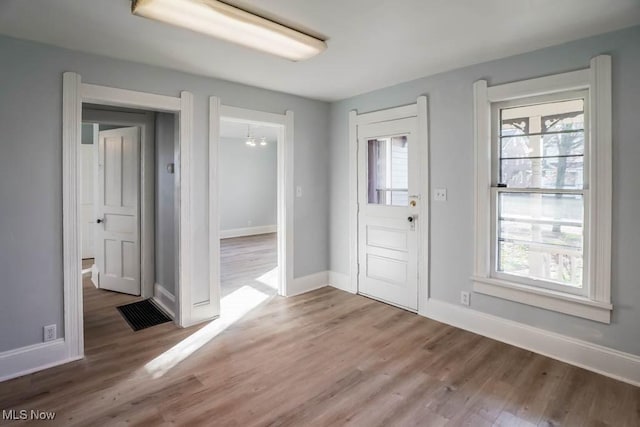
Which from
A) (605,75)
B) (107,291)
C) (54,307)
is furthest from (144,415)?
(605,75)

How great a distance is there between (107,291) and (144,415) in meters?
2.90

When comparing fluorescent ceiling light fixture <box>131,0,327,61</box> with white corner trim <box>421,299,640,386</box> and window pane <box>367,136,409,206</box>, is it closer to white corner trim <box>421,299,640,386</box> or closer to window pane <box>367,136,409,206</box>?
window pane <box>367,136,409,206</box>

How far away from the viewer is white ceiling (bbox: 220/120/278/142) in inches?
273

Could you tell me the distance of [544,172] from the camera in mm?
2768

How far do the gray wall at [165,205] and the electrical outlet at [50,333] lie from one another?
1059mm

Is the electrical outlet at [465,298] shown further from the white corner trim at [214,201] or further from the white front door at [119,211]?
the white front door at [119,211]

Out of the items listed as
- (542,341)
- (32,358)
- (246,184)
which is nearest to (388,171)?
(542,341)

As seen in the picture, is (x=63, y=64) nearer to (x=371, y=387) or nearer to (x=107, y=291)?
(x=107, y=291)

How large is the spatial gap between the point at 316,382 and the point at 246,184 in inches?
276

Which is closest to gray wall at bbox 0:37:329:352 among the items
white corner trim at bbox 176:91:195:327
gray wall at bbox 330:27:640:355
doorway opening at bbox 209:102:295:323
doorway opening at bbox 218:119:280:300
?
white corner trim at bbox 176:91:195:327

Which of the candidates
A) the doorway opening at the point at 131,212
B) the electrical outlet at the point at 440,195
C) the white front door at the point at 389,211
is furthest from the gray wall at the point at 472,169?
the doorway opening at the point at 131,212

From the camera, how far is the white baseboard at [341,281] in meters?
4.31

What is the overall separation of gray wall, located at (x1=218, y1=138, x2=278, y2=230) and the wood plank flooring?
541 centimetres

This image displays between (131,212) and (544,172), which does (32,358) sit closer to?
(131,212)
